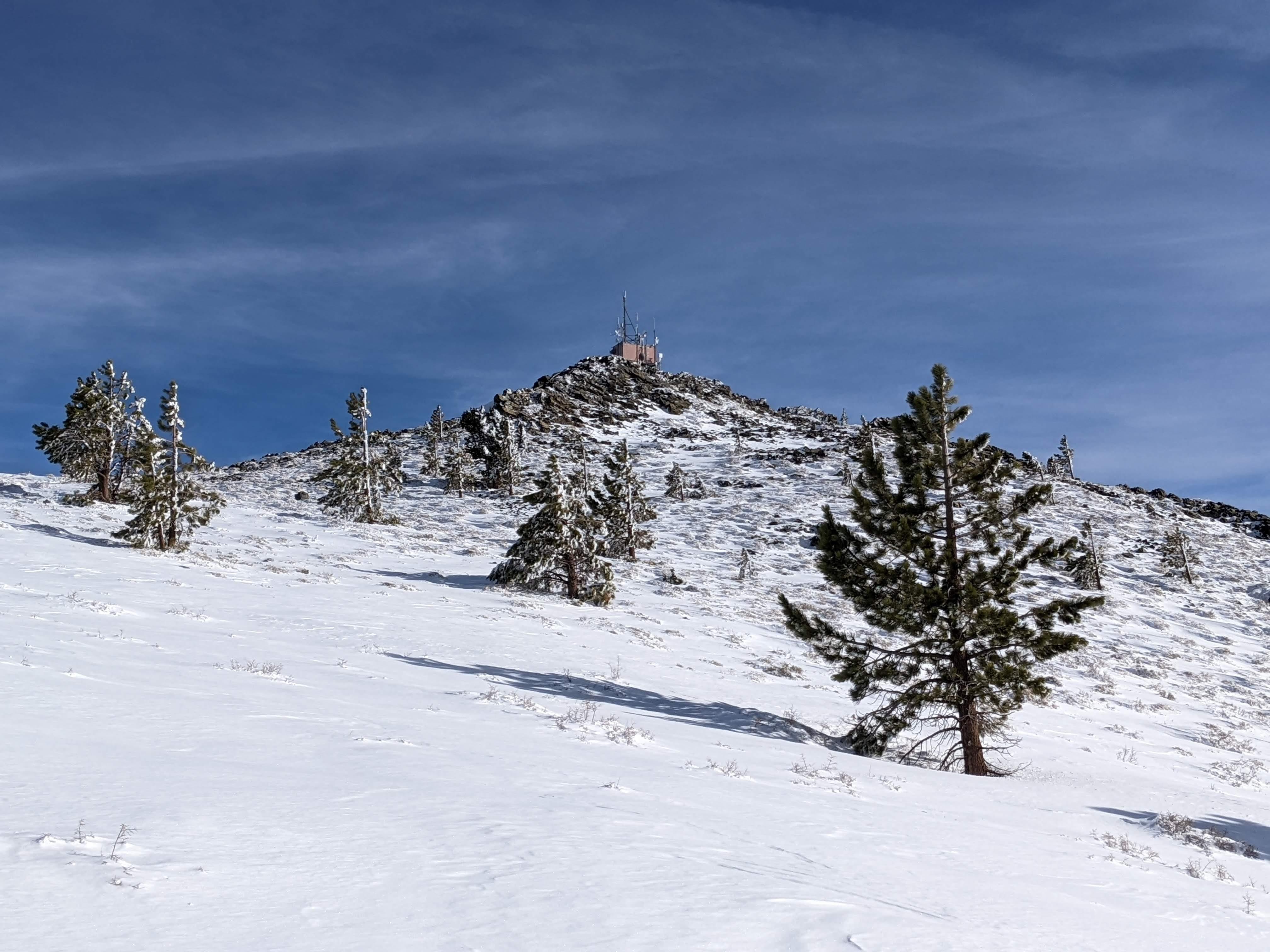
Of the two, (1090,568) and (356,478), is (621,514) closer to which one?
(356,478)

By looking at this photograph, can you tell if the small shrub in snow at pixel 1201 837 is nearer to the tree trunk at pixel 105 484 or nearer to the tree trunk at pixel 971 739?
the tree trunk at pixel 971 739

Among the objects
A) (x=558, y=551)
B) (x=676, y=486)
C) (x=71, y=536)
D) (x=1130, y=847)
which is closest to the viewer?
(x=1130, y=847)

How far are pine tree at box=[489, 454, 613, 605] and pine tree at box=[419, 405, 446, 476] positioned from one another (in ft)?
165

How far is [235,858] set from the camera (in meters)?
4.61

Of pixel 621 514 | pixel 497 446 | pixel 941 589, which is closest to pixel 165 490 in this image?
pixel 621 514

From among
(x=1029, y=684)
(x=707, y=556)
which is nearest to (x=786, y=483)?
(x=707, y=556)

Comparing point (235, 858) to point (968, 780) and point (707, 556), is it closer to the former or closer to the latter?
point (968, 780)

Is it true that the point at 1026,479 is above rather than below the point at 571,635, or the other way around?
above

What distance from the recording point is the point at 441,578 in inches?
1276

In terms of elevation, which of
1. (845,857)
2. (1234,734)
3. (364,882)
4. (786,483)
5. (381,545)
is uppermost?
(786,483)

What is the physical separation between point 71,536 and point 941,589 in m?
32.4

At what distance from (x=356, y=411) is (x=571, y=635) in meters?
36.5

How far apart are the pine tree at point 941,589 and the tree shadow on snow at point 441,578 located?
17.4m

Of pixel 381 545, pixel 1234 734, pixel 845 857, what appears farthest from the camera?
pixel 381 545
